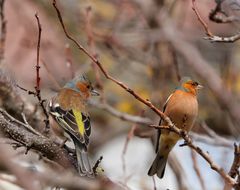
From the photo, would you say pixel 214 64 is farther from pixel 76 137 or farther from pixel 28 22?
A: pixel 76 137

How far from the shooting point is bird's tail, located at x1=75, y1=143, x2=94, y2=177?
3062mm

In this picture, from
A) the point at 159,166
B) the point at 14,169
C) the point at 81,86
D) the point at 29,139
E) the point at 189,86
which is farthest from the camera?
the point at 81,86

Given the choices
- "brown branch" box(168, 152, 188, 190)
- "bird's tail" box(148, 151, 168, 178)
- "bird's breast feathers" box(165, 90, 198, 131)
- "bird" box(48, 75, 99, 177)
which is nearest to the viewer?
"bird" box(48, 75, 99, 177)

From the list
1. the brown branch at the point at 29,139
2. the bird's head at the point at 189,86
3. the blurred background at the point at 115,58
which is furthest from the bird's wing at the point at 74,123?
the blurred background at the point at 115,58

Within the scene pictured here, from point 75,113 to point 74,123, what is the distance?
0.12m

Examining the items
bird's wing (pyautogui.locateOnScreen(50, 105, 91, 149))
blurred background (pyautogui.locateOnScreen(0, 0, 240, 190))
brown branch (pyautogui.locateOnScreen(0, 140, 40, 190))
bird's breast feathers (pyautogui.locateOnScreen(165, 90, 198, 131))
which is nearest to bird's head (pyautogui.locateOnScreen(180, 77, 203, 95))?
bird's breast feathers (pyautogui.locateOnScreen(165, 90, 198, 131))

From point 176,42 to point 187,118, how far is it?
773mm

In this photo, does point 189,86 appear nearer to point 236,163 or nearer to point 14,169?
point 236,163

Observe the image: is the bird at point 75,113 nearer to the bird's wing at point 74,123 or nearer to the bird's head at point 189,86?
the bird's wing at point 74,123

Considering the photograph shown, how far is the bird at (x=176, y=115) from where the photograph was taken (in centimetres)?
402

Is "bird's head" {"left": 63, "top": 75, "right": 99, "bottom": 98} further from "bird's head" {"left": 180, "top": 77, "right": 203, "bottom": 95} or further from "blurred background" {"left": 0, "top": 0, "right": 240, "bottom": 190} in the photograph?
"blurred background" {"left": 0, "top": 0, "right": 240, "bottom": 190}

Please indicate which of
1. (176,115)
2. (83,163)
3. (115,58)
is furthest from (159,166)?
(115,58)

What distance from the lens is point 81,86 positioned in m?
4.65

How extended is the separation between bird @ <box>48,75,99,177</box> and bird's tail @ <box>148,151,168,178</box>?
58 cm
